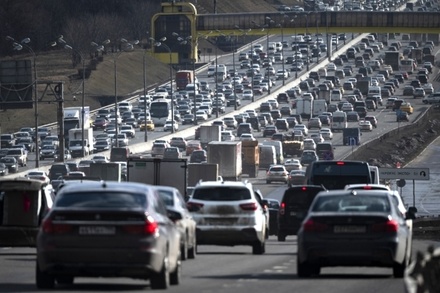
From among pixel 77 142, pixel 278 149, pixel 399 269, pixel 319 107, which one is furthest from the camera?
pixel 319 107

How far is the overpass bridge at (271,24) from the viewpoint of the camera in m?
169

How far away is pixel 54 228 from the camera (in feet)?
64.4

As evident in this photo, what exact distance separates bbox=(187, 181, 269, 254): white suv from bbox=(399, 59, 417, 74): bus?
515 feet

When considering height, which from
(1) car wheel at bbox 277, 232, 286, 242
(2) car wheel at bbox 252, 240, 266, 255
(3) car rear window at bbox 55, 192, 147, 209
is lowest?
(1) car wheel at bbox 277, 232, 286, 242

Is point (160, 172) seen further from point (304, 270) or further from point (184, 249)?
point (304, 270)

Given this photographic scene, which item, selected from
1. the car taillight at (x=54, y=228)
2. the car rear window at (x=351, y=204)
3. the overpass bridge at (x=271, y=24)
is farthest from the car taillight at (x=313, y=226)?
the overpass bridge at (x=271, y=24)

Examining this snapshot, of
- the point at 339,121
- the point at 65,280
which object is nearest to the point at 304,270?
the point at 65,280

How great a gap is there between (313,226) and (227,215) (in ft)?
28.0

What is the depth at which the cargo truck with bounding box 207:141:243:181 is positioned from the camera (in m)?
88.1

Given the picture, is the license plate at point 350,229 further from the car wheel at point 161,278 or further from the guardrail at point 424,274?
the guardrail at point 424,274

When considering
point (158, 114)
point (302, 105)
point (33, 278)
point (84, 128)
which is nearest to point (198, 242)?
point (33, 278)

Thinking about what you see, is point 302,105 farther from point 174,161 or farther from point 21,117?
point 174,161

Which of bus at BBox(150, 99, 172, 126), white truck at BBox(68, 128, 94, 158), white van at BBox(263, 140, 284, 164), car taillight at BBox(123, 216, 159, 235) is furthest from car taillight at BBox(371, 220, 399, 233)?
bus at BBox(150, 99, 172, 126)

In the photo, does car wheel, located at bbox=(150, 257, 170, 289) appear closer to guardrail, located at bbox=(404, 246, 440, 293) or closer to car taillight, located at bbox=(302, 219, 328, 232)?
car taillight, located at bbox=(302, 219, 328, 232)
